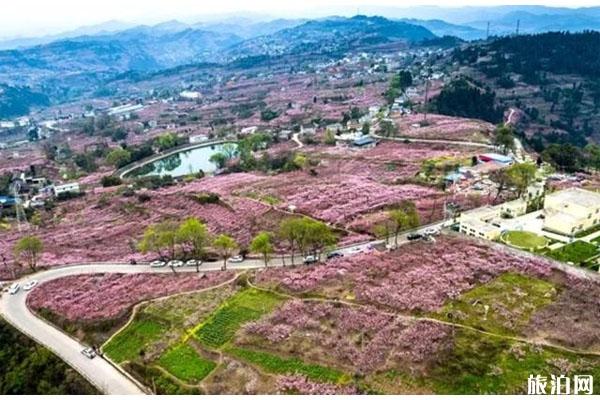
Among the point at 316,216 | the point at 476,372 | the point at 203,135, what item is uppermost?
the point at 476,372

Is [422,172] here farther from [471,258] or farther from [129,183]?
[129,183]

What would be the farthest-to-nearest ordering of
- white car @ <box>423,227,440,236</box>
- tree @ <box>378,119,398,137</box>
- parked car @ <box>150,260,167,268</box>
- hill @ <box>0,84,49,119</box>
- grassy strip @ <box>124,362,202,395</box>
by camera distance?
hill @ <box>0,84,49,119</box>, tree @ <box>378,119,398,137</box>, white car @ <box>423,227,440,236</box>, parked car @ <box>150,260,167,268</box>, grassy strip @ <box>124,362,202,395</box>

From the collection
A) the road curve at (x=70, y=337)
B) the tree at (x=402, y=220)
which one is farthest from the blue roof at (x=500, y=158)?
the road curve at (x=70, y=337)

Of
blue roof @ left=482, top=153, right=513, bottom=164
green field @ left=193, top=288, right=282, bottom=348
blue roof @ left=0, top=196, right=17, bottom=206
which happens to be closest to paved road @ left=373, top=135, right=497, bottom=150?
blue roof @ left=482, top=153, right=513, bottom=164

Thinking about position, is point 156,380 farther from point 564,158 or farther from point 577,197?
point 564,158

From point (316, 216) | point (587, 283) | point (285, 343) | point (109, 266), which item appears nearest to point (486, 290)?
point (587, 283)

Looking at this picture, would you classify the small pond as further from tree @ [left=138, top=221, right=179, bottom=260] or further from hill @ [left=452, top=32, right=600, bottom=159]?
hill @ [left=452, top=32, right=600, bottom=159]

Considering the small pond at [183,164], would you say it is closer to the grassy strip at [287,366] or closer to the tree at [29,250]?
the tree at [29,250]

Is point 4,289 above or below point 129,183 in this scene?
above

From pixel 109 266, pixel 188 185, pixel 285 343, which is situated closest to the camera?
pixel 285 343
